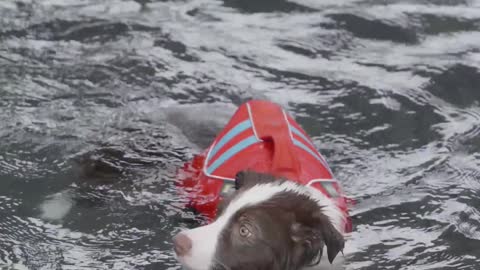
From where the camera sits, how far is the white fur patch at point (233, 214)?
393 cm

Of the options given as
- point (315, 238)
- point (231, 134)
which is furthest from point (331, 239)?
point (231, 134)

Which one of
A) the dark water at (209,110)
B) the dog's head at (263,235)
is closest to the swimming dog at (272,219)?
the dog's head at (263,235)

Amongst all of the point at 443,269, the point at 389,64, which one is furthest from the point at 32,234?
the point at 389,64

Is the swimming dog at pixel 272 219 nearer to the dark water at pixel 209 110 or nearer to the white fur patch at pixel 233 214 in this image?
the white fur patch at pixel 233 214

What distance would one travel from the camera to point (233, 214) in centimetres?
413

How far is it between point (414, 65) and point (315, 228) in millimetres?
4350

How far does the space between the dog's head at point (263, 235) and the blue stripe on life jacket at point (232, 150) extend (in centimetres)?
114

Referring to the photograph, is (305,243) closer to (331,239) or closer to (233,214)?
(331,239)

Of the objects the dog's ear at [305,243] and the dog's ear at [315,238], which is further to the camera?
the dog's ear at [305,243]

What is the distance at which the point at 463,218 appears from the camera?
19.4ft

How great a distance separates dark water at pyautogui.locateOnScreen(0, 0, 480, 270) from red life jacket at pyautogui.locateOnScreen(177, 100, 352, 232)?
0.96ft

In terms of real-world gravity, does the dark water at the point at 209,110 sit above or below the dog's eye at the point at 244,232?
below

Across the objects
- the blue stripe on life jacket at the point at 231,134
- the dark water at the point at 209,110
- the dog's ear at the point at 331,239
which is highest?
the dog's ear at the point at 331,239

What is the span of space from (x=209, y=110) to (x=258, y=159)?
64.5 inches
